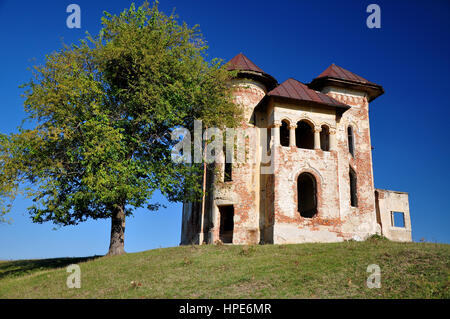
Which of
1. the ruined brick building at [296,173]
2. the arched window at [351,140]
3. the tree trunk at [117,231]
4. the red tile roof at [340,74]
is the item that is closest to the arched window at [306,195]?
the ruined brick building at [296,173]

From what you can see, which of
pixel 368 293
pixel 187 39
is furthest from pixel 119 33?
pixel 368 293

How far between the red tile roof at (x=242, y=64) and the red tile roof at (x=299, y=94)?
1903mm

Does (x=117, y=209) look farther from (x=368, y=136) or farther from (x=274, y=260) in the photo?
(x=368, y=136)

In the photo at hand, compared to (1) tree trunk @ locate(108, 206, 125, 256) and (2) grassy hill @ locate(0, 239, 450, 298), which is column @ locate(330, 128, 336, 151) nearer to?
(2) grassy hill @ locate(0, 239, 450, 298)

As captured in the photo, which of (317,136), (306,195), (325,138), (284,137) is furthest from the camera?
(284,137)

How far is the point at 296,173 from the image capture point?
71.1 ft

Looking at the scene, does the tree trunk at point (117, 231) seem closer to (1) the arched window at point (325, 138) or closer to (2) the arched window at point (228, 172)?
(2) the arched window at point (228, 172)

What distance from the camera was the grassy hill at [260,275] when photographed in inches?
421

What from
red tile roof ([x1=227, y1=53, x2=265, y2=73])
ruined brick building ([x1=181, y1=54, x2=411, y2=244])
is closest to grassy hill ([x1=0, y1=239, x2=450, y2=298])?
ruined brick building ([x1=181, y1=54, x2=411, y2=244])

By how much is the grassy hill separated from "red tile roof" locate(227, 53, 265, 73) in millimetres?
11599

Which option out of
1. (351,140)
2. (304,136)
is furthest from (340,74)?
(304,136)

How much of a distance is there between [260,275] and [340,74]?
1755 centimetres

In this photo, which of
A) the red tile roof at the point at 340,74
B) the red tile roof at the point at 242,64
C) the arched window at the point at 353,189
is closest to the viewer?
the red tile roof at the point at 242,64

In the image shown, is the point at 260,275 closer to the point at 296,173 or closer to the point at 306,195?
the point at 296,173
